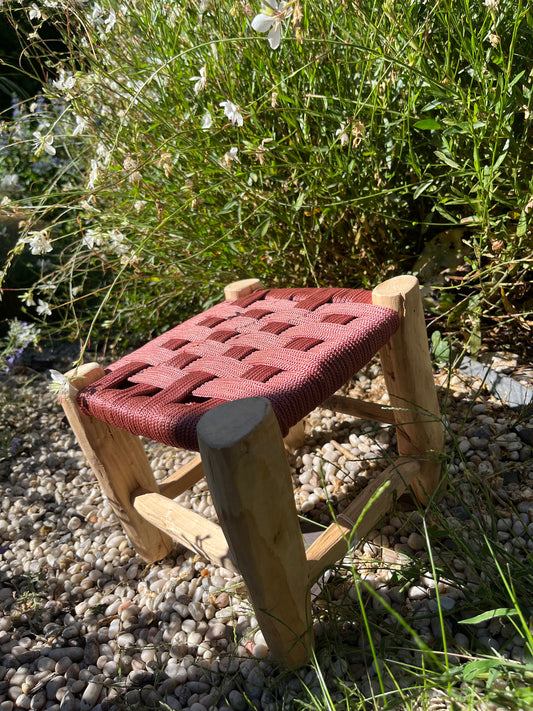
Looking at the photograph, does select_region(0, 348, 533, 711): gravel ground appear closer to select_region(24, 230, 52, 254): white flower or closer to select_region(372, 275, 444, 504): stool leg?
select_region(372, 275, 444, 504): stool leg

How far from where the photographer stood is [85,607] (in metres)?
1.16

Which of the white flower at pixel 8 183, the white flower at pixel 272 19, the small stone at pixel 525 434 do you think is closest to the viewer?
the white flower at pixel 272 19

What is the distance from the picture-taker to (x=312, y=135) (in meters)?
1.46

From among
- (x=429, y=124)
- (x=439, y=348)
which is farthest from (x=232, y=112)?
(x=439, y=348)

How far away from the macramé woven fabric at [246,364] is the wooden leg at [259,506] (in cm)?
9

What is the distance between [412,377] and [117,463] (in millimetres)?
595

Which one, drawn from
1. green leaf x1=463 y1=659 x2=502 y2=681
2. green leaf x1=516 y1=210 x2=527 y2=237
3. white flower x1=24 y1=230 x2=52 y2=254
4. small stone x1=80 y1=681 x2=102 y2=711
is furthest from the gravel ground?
white flower x1=24 y1=230 x2=52 y2=254

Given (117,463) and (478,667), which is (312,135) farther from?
(478,667)

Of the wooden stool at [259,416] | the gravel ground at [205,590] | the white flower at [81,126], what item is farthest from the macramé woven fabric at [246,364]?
the white flower at [81,126]

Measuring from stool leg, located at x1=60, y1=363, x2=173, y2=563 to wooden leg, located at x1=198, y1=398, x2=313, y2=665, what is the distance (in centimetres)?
42

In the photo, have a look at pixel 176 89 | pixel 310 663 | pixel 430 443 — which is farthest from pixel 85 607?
pixel 176 89

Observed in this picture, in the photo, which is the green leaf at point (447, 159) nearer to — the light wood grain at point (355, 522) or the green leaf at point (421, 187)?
the green leaf at point (421, 187)

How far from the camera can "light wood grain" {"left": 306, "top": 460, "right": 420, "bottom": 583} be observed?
0.87 metres

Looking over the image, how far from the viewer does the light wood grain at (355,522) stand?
87 centimetres
